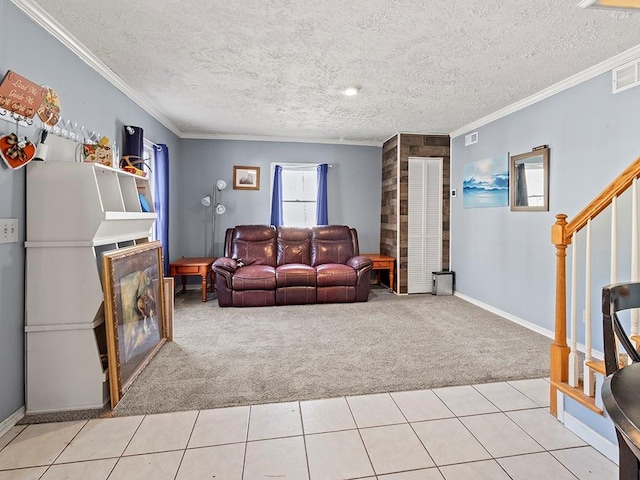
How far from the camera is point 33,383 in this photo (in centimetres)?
200

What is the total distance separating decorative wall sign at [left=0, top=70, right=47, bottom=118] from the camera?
5.91ft

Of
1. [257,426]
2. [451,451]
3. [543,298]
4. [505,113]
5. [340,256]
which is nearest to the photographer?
[451,451]

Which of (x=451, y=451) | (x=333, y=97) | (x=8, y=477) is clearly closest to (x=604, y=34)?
(x=333, y=97)

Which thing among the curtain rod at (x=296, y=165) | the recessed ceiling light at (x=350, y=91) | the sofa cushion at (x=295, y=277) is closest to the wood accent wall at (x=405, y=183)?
the curtain rod at (x=296, y=165)

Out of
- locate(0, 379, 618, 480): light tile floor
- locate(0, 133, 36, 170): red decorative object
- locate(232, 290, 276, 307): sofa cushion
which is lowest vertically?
locate(0, 379, 618, 480): light tile floor

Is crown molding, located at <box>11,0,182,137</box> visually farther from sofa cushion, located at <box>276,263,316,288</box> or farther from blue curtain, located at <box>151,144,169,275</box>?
sofa cushion, located at <box>276,263,316,288</box>

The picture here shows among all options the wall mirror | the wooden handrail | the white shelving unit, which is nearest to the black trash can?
the wall mirror

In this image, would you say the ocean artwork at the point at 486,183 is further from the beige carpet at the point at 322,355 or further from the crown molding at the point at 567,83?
the beige carpet at the point at 322,355

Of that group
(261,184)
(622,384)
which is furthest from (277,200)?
(622,384)

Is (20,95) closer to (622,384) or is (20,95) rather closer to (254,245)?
(622,384)

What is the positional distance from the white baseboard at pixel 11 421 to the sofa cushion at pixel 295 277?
9.25ft

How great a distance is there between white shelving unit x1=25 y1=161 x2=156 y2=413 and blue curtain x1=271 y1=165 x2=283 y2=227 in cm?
359

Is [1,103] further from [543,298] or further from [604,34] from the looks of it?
[543,298]

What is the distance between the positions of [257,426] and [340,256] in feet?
11.4
